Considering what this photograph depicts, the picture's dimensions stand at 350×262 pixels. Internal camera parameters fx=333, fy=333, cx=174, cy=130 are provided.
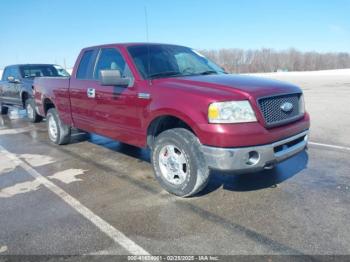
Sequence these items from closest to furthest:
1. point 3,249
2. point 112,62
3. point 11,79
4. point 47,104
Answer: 1. point 3,249
2. point 112,62
3. point 47,104
4. point 11,79

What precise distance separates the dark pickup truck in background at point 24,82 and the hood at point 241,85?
7.54 meters

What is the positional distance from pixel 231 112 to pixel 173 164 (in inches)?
42.5

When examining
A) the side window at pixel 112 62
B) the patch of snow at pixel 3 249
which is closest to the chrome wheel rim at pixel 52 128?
the side window at pixel 112 62

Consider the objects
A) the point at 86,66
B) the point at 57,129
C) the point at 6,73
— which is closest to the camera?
the point at 86,66

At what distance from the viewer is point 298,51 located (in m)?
106

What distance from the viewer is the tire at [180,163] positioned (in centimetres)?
384

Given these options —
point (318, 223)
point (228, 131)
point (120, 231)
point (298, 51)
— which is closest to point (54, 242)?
point (120, 231)


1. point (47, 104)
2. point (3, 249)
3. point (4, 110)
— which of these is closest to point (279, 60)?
point (4, 110)

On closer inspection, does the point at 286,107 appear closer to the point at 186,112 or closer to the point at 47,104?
the point at 186,112

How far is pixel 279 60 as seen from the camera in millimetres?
98375

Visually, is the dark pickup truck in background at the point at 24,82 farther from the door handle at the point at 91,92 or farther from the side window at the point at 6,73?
the door handle at the point at 91,92

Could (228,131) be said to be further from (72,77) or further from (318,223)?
(72,77)

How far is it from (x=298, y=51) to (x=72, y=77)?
110300mm

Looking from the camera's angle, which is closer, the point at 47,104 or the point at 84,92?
the point at 84,92
